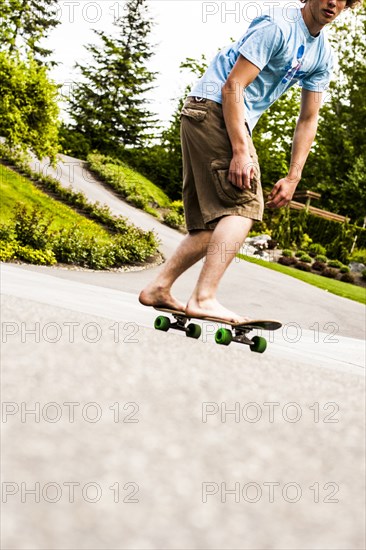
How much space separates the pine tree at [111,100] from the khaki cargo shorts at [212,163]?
903 inches

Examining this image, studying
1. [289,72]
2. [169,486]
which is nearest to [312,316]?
[169,486]

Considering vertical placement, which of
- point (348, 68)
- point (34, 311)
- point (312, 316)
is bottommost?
point (312, 316)

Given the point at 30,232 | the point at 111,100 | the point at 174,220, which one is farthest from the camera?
the point at 111,100

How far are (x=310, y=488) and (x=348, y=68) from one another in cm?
2201

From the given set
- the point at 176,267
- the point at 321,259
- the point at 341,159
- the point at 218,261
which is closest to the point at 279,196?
the point at 218,261

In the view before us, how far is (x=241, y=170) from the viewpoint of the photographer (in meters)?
2.17

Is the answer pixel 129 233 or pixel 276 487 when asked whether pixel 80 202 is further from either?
pixel 276 487

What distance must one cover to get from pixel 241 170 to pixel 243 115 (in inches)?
6.8

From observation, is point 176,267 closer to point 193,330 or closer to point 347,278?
point 193,330

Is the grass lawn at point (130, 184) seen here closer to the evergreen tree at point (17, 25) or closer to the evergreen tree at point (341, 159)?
the evergreen tree at point (17, 25)

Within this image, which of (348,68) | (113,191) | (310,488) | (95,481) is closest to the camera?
(95,481)

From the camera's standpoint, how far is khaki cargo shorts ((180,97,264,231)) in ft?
7.29

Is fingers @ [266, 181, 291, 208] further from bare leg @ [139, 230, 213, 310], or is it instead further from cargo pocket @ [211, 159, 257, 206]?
bare leg @ [139, 230, 213, 310]

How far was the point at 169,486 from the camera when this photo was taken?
6094 mm
